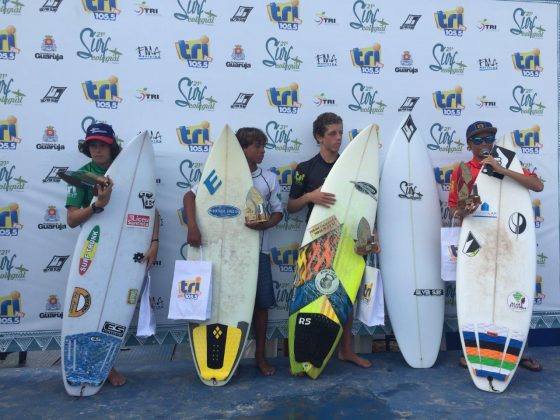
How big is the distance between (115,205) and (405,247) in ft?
6.81

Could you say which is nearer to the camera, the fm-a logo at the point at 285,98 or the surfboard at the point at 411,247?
the surfboard at the point at 411,247

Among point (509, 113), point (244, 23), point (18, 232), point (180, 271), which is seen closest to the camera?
point (180, 271)

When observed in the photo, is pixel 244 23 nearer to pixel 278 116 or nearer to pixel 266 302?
pixel 278 116

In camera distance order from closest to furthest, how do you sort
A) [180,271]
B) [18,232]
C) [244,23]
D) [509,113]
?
[180,271] → [18,232] → [244,23] → [509,113]

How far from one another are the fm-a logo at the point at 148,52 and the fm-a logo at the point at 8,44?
0.85 m

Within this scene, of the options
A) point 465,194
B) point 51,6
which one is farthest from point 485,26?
point 51,6

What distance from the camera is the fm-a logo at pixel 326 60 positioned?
334 cm

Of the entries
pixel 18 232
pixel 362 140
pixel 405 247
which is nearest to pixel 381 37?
pixel 362 140

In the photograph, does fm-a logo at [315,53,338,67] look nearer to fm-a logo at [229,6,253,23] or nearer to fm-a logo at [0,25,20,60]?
fm-a logo at [229,6,253,23]

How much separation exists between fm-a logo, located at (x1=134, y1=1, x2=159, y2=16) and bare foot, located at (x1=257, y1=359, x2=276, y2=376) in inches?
103

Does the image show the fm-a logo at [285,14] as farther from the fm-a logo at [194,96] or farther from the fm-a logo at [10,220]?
the fm-a logo at [10,220]

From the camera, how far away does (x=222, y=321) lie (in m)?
2.84

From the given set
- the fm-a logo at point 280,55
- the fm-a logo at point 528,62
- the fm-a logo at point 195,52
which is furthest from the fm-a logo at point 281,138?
the fm-a logo at point 528,62

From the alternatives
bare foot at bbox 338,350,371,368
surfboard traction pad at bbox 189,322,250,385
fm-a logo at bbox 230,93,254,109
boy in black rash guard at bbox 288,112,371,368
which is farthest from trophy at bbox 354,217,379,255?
fm-a logo at bbox 230,93,254,109
